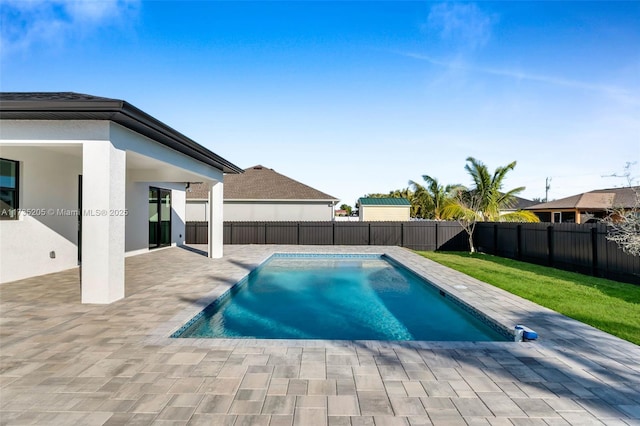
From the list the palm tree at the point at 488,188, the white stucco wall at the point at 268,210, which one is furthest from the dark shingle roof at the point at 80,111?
the palm tree at the point at 488,188

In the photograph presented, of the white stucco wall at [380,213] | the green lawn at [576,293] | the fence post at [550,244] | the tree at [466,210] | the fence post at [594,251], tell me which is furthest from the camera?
the white stucco wall at [380,213]

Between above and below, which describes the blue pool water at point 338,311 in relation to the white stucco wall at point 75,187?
below

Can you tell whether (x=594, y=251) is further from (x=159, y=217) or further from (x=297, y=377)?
(x=159, y=217)

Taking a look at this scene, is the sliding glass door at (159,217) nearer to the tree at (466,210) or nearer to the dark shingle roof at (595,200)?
the tree at (466,210)

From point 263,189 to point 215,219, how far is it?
840 centimetres

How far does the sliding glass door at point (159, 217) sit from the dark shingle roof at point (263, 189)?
407 centimetres

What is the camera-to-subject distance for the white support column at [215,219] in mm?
11352

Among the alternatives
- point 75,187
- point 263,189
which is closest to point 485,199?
point 263,189

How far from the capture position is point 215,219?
11.5 meters

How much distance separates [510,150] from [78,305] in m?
20.8

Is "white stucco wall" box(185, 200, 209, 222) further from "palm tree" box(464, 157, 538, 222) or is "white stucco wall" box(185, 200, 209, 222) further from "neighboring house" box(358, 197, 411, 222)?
"palm tree" box(464, 157, 538, 222)

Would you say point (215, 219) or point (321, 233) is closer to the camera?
point (215, 219)

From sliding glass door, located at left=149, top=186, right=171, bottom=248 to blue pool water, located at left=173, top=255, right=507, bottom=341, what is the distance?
6.60 meters

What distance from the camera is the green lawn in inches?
188
